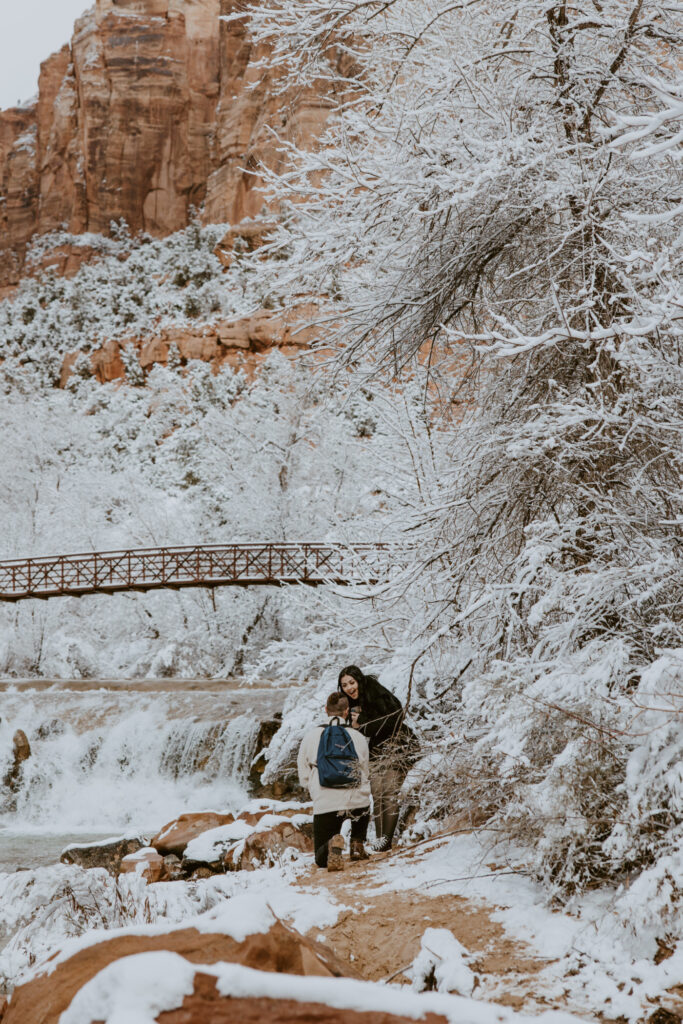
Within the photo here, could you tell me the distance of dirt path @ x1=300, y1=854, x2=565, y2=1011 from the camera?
136 inches

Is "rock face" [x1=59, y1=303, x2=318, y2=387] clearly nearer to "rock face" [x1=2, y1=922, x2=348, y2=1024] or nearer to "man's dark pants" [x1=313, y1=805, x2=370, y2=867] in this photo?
"man's dark pants" [x1=313, y1=805, x2=370, y2=867]

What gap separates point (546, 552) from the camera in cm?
449

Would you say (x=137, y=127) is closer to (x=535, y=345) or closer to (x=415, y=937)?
(x=535, y=345)

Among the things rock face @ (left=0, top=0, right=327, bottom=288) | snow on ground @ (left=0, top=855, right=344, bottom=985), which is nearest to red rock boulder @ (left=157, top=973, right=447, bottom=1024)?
snow on ground @ (left=0, top=855, right=344, bottom=985)

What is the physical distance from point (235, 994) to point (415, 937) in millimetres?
2219

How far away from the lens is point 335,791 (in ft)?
18.3

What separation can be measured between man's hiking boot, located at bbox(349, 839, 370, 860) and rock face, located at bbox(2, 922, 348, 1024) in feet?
11.0

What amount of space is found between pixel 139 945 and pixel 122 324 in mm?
60435

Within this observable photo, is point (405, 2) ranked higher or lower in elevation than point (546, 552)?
higher

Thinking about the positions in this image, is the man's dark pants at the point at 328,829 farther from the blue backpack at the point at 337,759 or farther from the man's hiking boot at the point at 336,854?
the blue backpack at the point at 337,759

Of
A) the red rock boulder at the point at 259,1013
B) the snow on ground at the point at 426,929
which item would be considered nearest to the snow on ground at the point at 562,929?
the snow on ground at the point at 426,929

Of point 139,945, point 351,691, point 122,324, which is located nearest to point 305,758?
point 351,691

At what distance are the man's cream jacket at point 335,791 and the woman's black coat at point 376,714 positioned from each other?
0.57 feet

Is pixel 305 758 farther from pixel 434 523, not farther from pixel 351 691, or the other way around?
pixel 434 523
